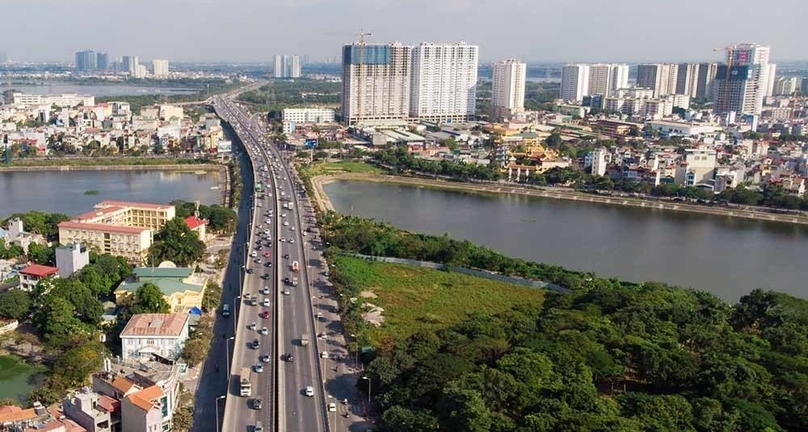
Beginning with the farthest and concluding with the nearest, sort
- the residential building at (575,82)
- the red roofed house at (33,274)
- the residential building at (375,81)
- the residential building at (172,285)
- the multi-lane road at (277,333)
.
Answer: the residential building at (575,82), the residential building at (375,81), the red roofed house at (33,274), the residential building at (172,285), the multi-lane road at (277,333)

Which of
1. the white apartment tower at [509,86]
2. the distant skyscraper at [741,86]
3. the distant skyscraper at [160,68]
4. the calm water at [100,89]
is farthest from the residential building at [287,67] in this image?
the distant skyscraper at [741,86]

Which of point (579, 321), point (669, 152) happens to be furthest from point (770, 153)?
point (579, 321)

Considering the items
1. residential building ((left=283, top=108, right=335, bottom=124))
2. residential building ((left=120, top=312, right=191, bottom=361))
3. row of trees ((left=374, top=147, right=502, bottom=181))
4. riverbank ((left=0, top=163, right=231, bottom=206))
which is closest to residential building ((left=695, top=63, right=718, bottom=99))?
residential building ((left=283, top=108, right=335, bottom=124))

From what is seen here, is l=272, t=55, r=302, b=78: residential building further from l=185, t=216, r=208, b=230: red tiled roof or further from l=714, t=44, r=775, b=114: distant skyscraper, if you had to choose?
l=185, t=216, r=208, b=230: red tiled roof

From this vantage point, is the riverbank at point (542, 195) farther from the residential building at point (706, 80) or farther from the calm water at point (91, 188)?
the residential building at point (706, 80)

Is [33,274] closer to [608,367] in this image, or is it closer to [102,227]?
[102,227]

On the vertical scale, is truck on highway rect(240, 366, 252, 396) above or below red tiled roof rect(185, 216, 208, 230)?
below
